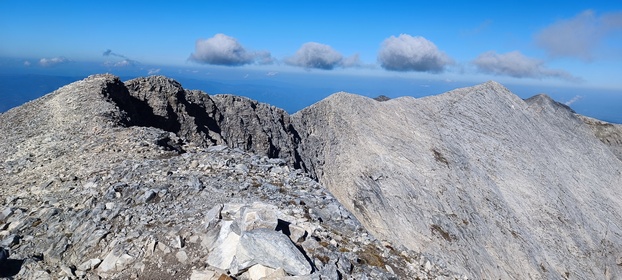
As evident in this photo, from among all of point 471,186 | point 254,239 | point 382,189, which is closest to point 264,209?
point 254,239

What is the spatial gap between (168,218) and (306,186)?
5.18 meters

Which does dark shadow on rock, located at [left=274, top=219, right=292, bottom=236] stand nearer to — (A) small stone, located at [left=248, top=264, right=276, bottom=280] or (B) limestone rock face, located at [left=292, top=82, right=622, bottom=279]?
(A) small stone, located at [left=248, top=264, right=276, bottom=280]

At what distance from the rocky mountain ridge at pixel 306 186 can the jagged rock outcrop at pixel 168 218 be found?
56mm

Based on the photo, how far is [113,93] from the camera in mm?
29062

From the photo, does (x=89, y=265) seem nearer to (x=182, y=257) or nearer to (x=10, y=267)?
(x=10, y=267)

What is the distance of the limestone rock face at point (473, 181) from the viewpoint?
1638 inches

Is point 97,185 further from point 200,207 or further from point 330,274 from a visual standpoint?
point 330,274

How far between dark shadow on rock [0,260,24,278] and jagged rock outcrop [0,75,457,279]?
0.11 feet

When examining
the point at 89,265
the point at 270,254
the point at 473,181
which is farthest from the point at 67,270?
the point at 473,181

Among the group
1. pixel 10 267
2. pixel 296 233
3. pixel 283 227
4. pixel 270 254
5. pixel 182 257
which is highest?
pixel 270 254

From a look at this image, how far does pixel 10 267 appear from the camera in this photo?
28.4 ft

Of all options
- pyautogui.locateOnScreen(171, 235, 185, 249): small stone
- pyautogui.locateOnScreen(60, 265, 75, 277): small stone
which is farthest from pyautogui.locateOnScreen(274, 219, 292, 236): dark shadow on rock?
pyautogui.locateOnScreen(60, 265, 75, 277): small stone

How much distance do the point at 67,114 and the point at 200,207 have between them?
17057 millimetres

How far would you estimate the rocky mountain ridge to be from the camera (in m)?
9.21
